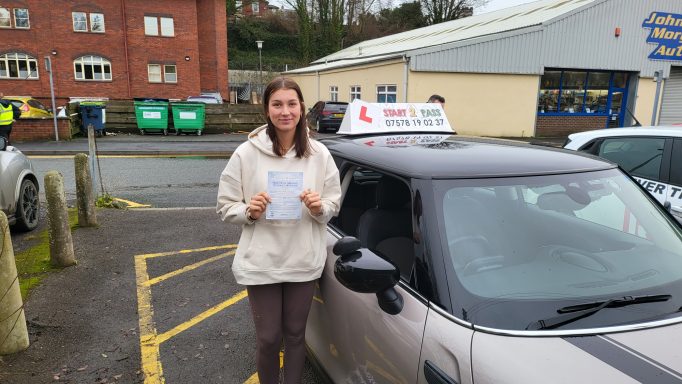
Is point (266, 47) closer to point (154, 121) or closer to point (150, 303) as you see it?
point (154, 121)

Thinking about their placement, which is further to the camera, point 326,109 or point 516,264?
point 326,109

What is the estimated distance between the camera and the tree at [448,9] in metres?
48.4

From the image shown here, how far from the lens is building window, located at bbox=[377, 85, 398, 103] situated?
21.5 meters

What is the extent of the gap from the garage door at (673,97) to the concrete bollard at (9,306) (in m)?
28.7

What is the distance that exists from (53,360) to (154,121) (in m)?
18.9

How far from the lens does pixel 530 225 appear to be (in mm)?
2352

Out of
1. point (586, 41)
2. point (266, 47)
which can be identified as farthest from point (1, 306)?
point (266, 47)

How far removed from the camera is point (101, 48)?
33.2 m

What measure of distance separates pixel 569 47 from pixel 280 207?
23206 millimetres

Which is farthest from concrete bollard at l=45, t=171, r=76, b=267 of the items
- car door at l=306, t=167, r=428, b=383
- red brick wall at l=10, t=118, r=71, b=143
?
red brick wall at l=10, t=118, r=71, b=143

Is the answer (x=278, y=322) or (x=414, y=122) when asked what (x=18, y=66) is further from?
(x=278, y=322)

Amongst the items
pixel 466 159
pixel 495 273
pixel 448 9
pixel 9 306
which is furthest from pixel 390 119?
pixel 448 9

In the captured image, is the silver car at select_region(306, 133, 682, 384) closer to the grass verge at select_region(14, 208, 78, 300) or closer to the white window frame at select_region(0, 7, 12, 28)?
the grass verge at select_region(14, 208, 78, 300)

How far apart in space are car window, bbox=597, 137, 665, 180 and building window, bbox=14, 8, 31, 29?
3749cm
